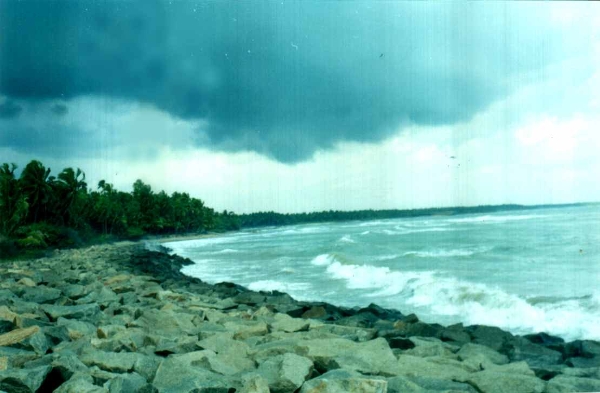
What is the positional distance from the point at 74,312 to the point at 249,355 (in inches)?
90.3

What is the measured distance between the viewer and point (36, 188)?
80.2ft

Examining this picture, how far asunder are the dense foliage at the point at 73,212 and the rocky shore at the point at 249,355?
23.5 feet

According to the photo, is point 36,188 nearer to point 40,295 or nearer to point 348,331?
point 40,295

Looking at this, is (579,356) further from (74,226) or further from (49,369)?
(74,226)

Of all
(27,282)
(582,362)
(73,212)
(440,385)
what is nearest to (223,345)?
(440,385)

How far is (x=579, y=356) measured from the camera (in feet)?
17.7

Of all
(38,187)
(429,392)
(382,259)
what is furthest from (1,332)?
(38,187)

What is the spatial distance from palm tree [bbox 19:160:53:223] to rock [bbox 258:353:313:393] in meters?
21.0

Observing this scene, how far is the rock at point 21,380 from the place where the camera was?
305cm

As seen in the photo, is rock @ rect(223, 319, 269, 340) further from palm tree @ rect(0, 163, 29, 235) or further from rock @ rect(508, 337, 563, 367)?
palm tree @ rect(0, 163, 29, 235)

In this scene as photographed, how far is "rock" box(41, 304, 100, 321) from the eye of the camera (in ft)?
17.6

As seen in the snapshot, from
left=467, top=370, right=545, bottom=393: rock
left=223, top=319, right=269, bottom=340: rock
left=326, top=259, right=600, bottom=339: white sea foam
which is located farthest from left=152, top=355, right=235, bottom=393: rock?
left=326, top=259, right=600, bottom=339: white sea foam

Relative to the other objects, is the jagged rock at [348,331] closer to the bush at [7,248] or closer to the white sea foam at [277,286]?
the white sea foam at [277,286]

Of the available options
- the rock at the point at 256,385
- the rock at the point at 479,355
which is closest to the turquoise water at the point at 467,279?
the rock at the point at 479,355
